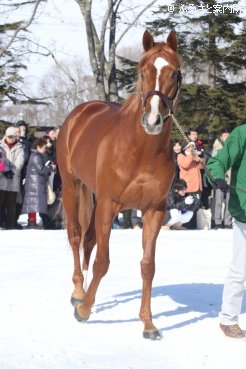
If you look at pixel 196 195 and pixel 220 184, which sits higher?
pixel 220 184

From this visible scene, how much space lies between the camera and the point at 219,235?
1273cm

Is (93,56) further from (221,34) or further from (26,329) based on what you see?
(26,329)

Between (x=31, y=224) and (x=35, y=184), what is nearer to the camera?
(x=35, y=184)

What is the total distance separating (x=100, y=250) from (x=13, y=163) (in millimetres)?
7366

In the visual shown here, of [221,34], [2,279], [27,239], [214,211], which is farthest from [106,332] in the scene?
[221,34]

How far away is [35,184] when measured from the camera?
1290 centimetres

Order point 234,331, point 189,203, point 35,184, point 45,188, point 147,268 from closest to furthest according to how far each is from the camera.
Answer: point 234,331, point 147,268, point 35,184, point 45,188, point 189,203

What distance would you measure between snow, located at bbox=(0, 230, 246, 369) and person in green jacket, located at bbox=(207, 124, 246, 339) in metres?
0.17

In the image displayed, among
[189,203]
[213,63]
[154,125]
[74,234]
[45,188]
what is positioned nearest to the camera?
[154,125]

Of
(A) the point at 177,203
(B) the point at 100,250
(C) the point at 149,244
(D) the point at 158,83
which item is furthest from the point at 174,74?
(A) the point at 177,203

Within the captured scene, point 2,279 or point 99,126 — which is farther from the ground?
point 99,126

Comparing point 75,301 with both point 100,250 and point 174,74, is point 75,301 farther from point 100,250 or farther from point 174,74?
point 174,74

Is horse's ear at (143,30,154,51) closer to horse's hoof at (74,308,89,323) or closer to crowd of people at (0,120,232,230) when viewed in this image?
horse's hoof at (74,308,89,323)

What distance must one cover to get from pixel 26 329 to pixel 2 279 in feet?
7.49
